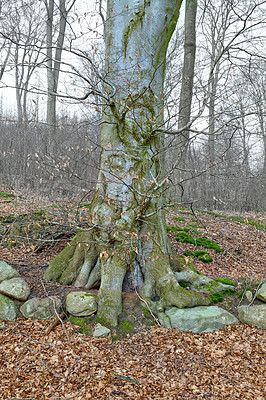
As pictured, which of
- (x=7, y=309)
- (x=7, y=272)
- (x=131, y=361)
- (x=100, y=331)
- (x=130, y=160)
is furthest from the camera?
(x=130, y=160)

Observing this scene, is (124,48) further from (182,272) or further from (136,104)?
(182,272)

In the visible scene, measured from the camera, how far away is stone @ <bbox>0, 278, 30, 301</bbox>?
3.84m

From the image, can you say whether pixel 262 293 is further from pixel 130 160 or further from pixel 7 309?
pixel 7 309

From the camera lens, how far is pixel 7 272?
4.08 metres

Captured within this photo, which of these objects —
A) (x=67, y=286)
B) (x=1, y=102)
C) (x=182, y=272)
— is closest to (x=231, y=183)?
(x=182, y=272)

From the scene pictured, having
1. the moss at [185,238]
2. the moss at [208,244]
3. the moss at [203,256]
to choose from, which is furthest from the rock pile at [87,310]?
the moss at [185,238]

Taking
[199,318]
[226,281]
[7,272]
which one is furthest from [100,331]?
[226,281]

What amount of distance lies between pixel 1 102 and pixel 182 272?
67.4 feet

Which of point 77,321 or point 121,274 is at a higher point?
point 121,274

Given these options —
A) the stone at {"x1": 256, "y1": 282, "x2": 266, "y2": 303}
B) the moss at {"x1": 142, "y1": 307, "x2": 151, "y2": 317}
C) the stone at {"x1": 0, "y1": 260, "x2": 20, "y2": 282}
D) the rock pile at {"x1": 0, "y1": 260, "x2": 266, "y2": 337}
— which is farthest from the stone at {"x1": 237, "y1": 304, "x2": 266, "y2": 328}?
the stone at {"x1": 0, "y1": 260, "x2": 20, "y2": 282}

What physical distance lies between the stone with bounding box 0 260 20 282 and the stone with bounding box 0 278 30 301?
9 centimetres

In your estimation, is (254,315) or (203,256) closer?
(254,315)

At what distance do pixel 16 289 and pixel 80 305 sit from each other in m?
0.97

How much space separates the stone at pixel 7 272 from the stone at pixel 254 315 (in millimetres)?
3322
